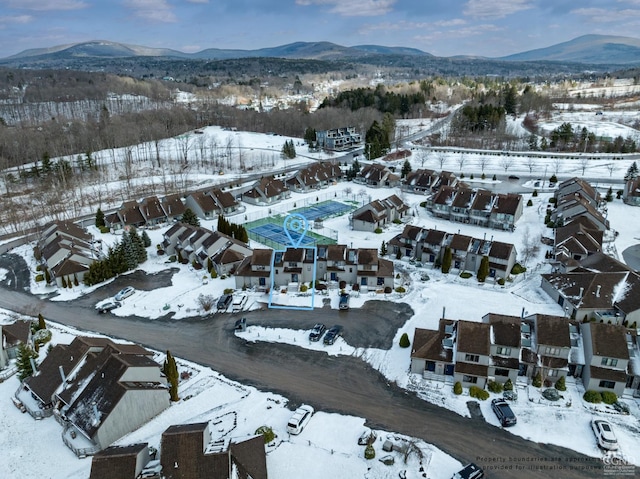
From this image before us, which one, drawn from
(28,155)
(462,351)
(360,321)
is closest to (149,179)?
(28,155)

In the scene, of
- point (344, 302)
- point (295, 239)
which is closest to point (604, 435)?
point (344, 302)

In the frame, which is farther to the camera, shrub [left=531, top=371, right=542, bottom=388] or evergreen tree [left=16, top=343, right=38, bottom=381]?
evergreen tree [left=16, top=343, right=38, bottom=381]

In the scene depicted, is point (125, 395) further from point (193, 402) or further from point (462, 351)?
point (462, 351)

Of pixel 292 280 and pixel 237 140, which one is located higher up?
pixel 237 140

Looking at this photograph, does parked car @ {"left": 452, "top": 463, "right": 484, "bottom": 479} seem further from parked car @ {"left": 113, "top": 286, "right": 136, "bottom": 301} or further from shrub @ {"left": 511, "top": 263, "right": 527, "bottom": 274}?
parked car @ {"left": 113, "top": 286, "right": 136, "bottom": 301}

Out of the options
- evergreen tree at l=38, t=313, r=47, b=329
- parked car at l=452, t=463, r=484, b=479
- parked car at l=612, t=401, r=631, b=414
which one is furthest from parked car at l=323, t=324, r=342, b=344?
evergreen tree at l=38, t=313, r=47, b=329

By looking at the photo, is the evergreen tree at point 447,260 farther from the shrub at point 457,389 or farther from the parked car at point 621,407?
the parked car at point 621,407
